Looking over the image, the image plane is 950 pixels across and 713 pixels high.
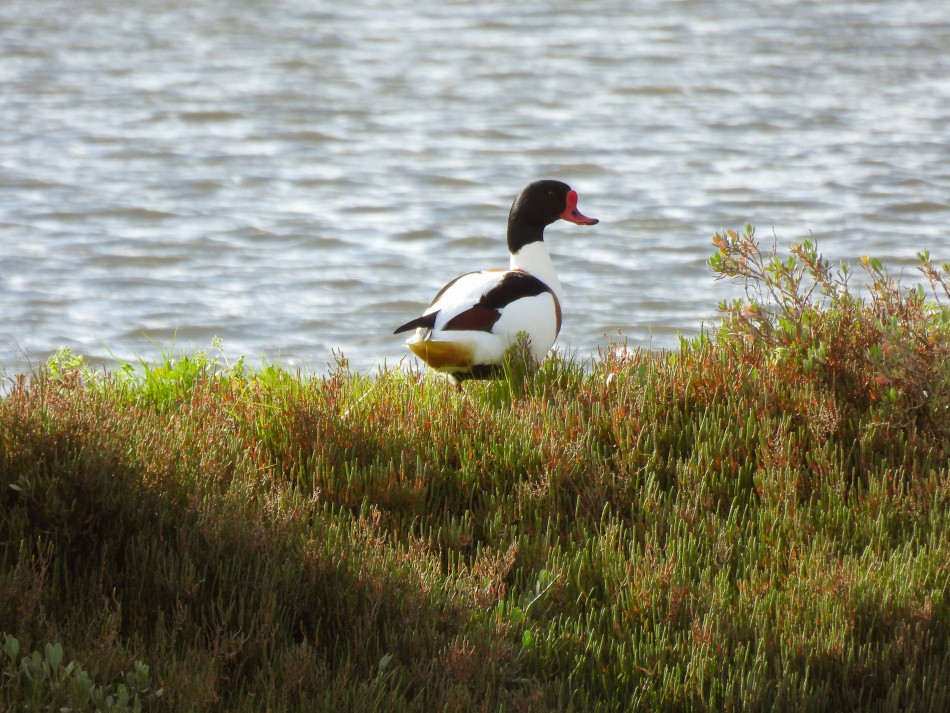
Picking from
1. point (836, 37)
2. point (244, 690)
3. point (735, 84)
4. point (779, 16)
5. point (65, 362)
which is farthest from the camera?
point (779, 16)

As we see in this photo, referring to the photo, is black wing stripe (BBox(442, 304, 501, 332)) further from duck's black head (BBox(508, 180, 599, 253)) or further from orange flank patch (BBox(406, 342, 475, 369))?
duck's black head (BBox(508, 180, 599, 253))

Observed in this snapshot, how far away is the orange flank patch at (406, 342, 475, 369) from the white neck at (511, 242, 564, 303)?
0.91 meters

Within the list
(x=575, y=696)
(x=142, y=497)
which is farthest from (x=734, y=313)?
(x=142, y=497)

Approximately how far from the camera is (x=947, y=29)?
74.9 ft

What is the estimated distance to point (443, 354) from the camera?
5469 millimetres

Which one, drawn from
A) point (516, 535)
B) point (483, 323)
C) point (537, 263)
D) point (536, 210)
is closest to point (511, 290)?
point (483, 323)

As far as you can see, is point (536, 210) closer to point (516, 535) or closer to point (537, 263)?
point (537, 263)

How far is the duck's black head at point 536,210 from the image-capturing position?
6.25 meters

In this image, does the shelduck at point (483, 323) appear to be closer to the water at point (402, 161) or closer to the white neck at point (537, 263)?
the white neck at point (537, 263)

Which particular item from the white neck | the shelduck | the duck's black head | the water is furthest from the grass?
the water

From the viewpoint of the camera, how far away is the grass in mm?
3391

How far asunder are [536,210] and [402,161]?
353 inches

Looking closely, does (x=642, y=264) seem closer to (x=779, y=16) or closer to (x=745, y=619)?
(x=745, y=619)

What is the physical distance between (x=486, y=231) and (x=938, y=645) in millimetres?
8814
